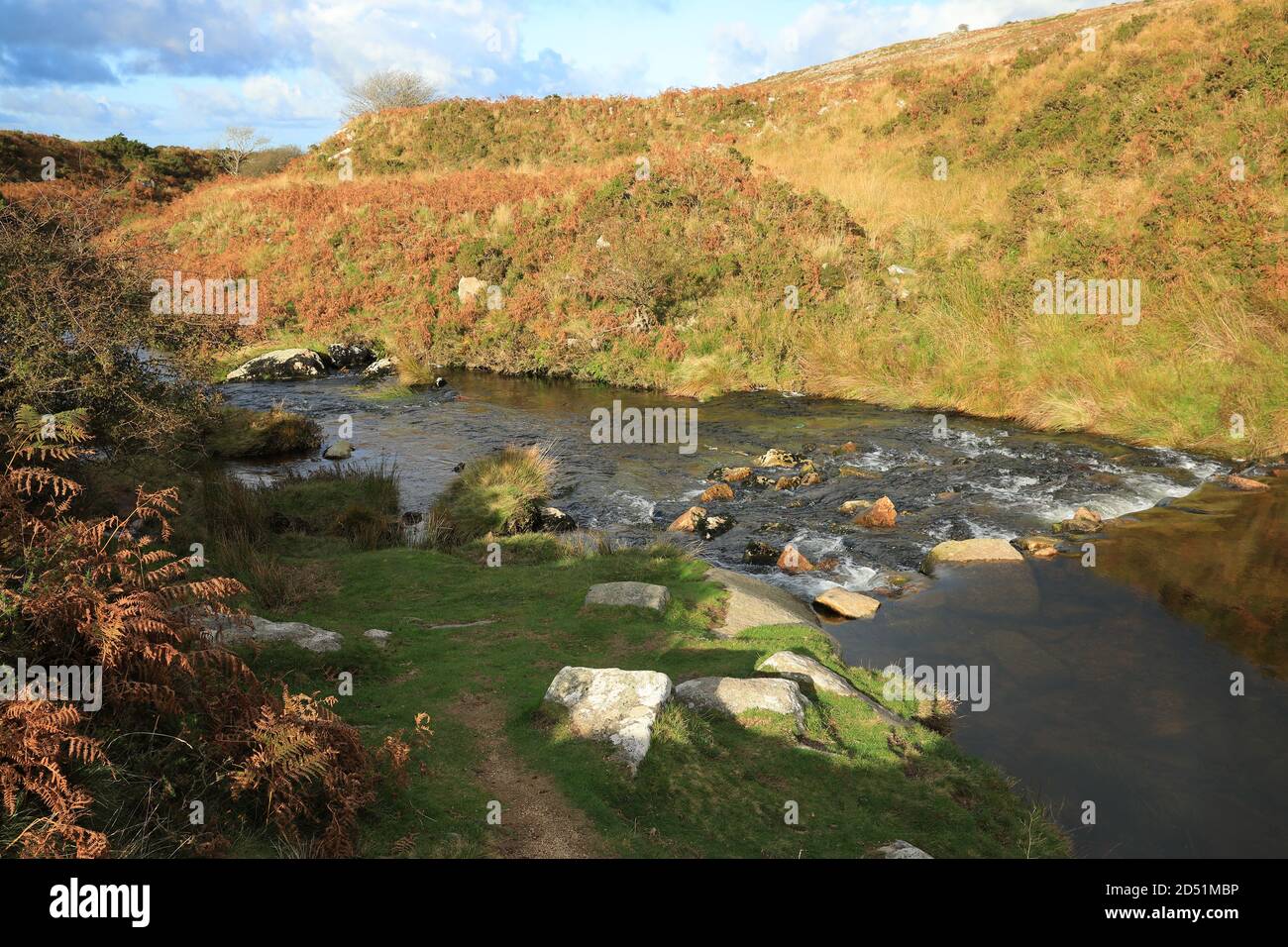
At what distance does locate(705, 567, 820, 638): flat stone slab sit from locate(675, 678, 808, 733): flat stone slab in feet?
5.84

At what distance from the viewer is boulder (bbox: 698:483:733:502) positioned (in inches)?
596

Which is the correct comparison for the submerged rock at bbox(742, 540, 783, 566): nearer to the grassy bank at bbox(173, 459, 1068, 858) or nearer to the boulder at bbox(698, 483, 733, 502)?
the boulder at bbox(698, 483, 733, 502)

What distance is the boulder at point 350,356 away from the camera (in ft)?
89.5

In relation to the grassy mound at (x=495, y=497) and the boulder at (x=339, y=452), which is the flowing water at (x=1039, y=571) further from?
the grassy mound at (x=495, y=497)

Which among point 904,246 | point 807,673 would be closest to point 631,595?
point 807,673

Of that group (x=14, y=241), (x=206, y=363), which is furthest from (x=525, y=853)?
(x=206, y=363)

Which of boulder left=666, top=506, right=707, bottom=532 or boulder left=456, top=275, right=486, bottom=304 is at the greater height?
boulder left=456, top=275, right=486, bottom=304

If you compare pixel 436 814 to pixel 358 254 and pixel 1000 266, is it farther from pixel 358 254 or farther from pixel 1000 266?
pixel 358 254

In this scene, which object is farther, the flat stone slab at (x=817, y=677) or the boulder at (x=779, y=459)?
the boulder at (x=779, y=459)

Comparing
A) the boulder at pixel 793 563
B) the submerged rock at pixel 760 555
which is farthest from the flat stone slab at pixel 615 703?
the submerged rock at pixel 760 555

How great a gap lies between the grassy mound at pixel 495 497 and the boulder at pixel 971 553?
629cm

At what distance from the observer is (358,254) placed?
33.6 m

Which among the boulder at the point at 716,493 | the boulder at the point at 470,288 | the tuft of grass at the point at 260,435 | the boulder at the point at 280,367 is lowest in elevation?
the boulder at the point at 716,493

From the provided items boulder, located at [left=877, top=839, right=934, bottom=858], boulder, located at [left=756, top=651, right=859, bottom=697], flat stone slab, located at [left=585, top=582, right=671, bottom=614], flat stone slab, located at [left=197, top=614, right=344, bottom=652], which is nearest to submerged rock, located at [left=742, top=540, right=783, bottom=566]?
flat stone slab, located at [left=585, top=582, right=671, bottom=614]
